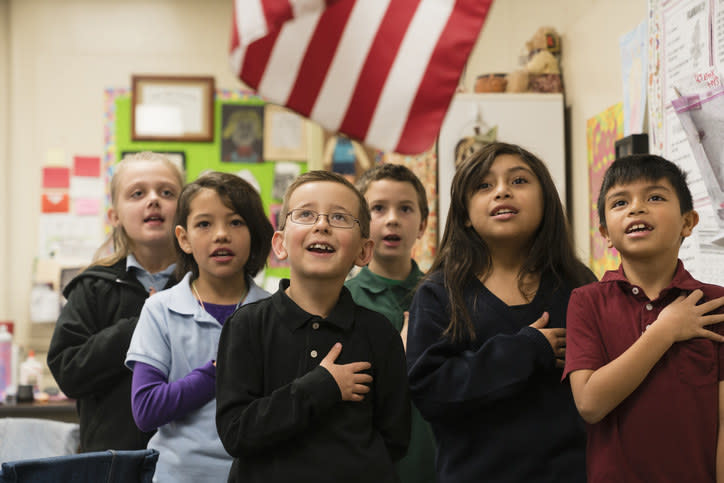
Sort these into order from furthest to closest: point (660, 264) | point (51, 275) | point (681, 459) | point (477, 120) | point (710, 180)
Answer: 1. point (51, 275)
2. point (477, 120)
3. point (710, 180)
4. point (660, 264)
5. point (681, 459)

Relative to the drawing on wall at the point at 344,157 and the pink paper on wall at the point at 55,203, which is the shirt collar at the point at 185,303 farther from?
the pink paper on wall at the point at 55,203

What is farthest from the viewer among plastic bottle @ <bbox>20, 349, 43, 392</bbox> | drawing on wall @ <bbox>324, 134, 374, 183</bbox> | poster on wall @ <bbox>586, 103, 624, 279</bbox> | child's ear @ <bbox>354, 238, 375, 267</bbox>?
drawing on wall @ <bbox>324, 134, 374, 183</bbox>

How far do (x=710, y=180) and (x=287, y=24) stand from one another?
105 centimetres

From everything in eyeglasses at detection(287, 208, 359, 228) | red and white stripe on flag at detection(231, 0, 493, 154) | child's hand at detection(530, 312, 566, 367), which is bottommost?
child's hand at detection(530, 312, 566, 367)

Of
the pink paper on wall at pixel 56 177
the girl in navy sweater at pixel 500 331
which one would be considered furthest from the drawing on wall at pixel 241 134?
the girl in navy sweater at pixel 500 331

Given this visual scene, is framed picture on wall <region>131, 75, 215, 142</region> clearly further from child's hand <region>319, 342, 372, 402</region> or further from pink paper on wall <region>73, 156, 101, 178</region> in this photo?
child's hand <region>319, 342, 372, 402</region>

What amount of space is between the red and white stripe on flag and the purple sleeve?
2.32 ft

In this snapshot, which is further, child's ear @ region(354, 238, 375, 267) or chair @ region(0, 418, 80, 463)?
chair @ region(0, 418, 80, 463)

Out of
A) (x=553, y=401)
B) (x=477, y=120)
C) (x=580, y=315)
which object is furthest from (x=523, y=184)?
(x=477, y=120)

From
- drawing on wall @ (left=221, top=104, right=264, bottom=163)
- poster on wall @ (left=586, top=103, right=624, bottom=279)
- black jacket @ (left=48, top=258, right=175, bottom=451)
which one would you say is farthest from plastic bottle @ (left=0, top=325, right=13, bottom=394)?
poster on wall @ (left=586, top=103, right=624, bottom=279)

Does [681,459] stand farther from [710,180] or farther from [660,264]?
[710,180]

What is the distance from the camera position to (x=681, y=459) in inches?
48.8

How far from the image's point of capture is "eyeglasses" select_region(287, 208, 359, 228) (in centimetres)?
144

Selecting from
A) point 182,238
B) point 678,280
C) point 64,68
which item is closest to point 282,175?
point 64,68
